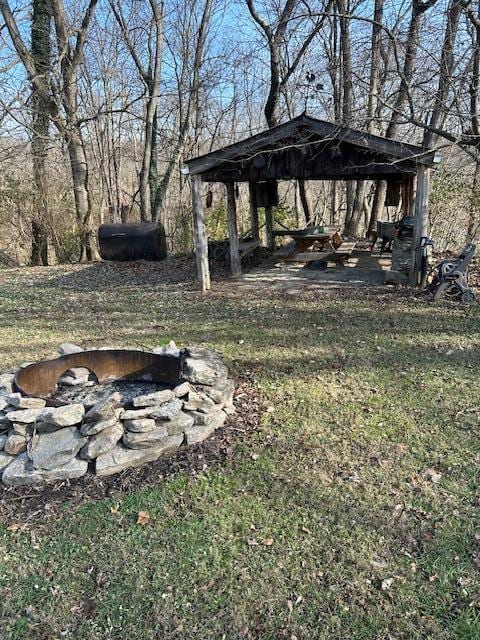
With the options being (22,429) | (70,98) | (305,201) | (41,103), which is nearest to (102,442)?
(22,429)

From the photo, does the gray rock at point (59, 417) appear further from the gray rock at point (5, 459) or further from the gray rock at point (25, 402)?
the gray rock at point (5, 459)

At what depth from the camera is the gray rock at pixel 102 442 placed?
10.1 ft

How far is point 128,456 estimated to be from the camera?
3.13 meters

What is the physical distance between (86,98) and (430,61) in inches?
453

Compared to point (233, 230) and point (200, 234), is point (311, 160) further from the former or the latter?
point (200, 234)

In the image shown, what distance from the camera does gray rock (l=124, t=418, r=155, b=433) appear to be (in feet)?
10.4

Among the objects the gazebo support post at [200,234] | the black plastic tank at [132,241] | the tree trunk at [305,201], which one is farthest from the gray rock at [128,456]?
the tree trunk at [305,201]

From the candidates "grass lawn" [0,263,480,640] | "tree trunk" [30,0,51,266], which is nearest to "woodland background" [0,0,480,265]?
"tree trunk" [30,0,51,266]

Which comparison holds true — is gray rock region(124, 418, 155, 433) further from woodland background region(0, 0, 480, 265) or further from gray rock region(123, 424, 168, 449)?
woodland background region(0, 0, 480, 265)

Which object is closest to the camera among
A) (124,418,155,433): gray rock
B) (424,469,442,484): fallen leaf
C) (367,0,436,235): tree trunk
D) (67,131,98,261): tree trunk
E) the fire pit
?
(424,469,442,484): fallen leaf

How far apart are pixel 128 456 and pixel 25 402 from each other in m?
0.84

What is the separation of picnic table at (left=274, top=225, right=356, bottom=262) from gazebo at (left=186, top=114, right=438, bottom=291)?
4.43 ft

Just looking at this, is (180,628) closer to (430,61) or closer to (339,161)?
(339,161)

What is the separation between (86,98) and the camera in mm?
15219
